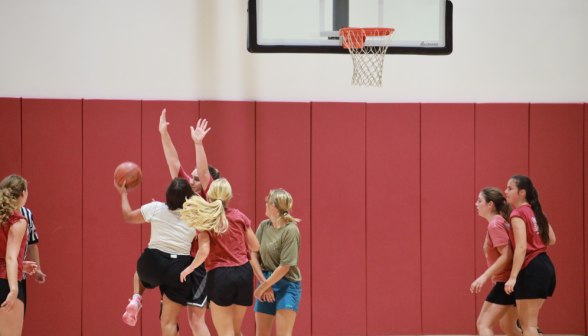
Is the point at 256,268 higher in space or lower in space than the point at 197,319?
higher

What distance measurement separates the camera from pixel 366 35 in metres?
4.52

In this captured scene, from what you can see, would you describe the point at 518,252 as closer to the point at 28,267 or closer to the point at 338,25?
the point at 338,25

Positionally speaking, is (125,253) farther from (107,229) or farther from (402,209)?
(402,209)

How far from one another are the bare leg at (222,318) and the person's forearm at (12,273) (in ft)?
4.38

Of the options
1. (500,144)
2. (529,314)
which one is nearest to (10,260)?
(529,314)

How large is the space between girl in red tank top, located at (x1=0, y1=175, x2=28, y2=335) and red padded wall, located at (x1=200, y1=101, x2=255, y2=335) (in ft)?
6.72

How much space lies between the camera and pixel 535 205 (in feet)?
12.8

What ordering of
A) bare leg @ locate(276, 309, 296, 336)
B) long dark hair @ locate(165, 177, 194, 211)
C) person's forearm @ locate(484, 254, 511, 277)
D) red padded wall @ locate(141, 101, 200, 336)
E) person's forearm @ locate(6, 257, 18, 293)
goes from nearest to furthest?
person's forearm @ locate(6, 257, 18, 293)
bare leg @ locate(276, 309, 296, 336)
long dark hair @ locate(165, 177, 194, 211)
person's forearm @ locate(484, 254, 511, 277)
red padded wall @ locate(141, 101, 200, 336)

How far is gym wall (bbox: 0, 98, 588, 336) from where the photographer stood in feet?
16.4

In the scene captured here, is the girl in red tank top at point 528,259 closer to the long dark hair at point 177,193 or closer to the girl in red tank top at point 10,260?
the long dark hair at point 177,193

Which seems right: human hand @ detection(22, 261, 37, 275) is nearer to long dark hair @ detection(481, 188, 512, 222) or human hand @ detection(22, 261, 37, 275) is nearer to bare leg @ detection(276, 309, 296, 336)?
bare leg @ detection(276, 309, 296, 336)

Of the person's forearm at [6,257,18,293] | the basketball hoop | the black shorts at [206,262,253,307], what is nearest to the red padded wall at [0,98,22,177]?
the person's forearm at [6,257,18,293]

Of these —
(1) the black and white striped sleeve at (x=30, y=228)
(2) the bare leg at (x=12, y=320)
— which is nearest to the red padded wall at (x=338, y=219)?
(1) the black and white striped sleeve at (x=30, y=228)

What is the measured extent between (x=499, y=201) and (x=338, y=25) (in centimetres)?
213
